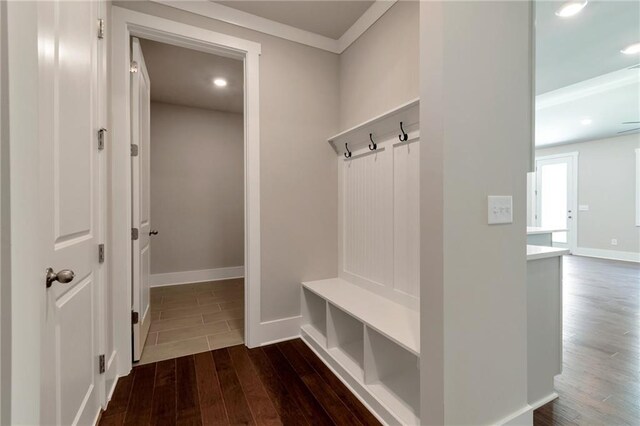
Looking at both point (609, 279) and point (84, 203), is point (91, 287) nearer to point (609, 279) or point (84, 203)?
point (84, 203)

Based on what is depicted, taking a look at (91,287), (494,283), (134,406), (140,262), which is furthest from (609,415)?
(140,262)

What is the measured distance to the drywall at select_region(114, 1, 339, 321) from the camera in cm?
238

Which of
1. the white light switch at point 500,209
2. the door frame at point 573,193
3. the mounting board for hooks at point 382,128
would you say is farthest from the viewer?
the door frame at point 573,193

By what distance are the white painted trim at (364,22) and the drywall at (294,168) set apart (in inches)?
6.2

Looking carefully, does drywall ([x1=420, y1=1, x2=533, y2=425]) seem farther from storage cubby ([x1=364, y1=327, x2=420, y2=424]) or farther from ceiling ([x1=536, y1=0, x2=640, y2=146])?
ceiling ([x1=536, y1=0, x2=640, y2=146])

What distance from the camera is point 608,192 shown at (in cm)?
623

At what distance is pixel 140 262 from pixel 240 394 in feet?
4.00

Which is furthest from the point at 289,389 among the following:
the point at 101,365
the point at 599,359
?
the point at 599,359

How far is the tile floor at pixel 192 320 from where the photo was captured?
2.30 meters

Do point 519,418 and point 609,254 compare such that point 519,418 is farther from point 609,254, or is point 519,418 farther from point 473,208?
point 609,254

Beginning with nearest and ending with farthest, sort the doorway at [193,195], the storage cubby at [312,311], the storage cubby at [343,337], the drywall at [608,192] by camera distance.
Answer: the storage cubby at [343,337]
the storage cubby at [312,311]
the doorway at [193,195]
the drywall at [608,192]

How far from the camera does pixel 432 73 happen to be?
1187 millimetres

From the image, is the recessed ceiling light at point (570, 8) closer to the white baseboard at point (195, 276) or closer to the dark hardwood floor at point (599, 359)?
the dark hardwood floor at point (599, 359)

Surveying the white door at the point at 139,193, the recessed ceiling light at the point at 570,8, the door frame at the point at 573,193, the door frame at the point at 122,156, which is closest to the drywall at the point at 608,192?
the door frame at the point at 573,193
